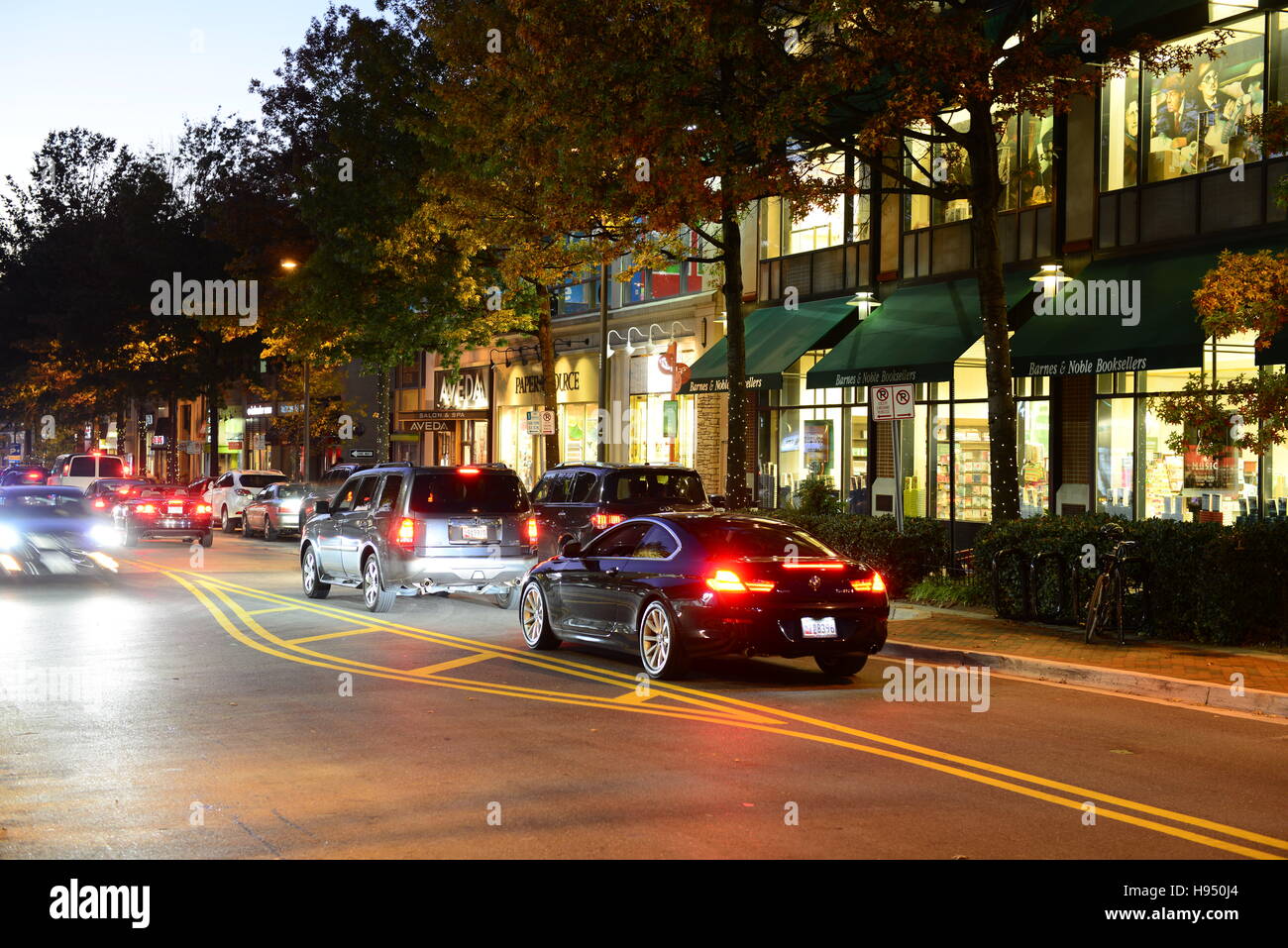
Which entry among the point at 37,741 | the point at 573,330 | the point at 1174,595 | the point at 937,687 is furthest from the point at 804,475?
the point at 37,741

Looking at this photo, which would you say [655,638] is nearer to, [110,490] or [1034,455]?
[1034,455]

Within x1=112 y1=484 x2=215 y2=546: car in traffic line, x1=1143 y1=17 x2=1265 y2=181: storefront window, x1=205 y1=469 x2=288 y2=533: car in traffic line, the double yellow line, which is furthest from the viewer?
x1=205 y1=469 x2=288 y2=533: car in traffic line

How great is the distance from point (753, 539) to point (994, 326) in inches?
283

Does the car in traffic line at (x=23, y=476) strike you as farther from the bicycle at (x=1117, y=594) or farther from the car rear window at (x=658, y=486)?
the bicycle at (x=1117, y=594)

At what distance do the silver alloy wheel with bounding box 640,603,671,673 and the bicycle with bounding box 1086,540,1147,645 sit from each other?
498 cm

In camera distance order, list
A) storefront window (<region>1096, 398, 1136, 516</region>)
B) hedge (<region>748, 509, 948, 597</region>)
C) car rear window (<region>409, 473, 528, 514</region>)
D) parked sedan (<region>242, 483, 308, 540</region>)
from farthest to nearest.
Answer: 1. parked sedan (<region>242, 483, 308, 540</region>)
2. storefront window (<region>1096, 398, 1136, 516</region>)
3. hedge (<region>748, 509, 948, 597</region>)
4. car rear window (<region>409, 473, 528, 514</region>)

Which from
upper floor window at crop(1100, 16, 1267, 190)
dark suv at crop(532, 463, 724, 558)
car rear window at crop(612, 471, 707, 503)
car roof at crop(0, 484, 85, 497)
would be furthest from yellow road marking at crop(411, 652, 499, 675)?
upper floor window at crop(1100, 16, 1267, 190)

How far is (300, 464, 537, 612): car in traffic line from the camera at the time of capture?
58.5 ft

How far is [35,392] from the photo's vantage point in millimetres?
68500

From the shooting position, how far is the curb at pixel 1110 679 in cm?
1144

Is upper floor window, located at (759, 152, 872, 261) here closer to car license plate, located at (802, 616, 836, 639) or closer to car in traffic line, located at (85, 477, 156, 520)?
car in traffic line, located at (85, 477, 156, 520)

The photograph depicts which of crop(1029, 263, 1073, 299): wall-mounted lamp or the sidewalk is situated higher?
crop(1029, 263, 1073, 299): wall-mounted lamp

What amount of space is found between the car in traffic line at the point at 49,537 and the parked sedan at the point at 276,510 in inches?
542

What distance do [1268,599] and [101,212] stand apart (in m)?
62.6
